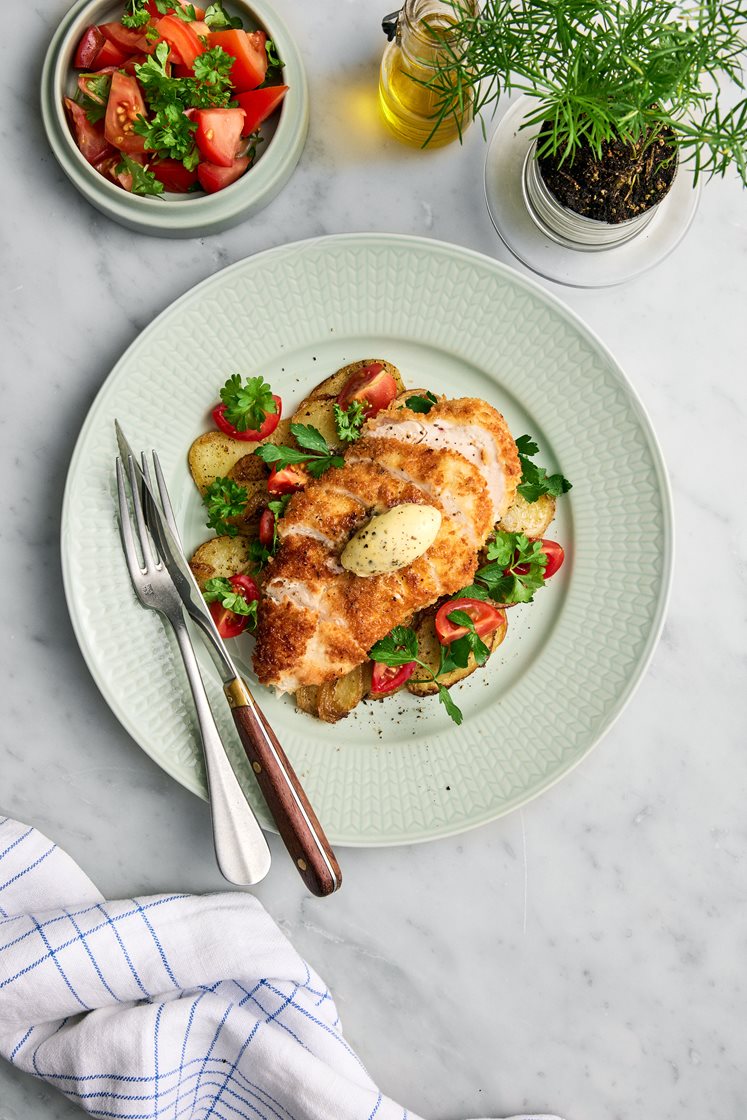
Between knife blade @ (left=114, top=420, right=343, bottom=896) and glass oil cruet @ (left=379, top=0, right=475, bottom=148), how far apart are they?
1463 mm

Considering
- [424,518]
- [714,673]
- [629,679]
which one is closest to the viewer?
[424,518]

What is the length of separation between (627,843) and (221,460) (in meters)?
1.97

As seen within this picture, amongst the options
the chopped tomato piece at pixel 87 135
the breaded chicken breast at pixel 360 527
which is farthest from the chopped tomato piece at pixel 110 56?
the breaded chicken breast at pixel 360 527

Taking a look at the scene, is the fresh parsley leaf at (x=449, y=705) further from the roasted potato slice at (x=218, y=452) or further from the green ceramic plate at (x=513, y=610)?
the roasted potato slice at (x=218, y=452)

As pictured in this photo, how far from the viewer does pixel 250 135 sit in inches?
125

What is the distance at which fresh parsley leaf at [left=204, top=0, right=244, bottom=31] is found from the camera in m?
3.11

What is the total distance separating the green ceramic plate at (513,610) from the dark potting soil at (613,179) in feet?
1.01

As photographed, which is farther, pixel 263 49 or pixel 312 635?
pixel 263 49

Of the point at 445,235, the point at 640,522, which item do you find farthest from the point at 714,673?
the point at 445,235

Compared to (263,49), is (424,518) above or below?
below

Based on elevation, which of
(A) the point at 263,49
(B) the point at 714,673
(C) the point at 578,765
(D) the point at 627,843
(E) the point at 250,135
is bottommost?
(D) the point at 627,843

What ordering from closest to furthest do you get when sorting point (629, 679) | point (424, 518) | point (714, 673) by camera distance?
point (424, 518)
point (629, 679)
point (714, 673)

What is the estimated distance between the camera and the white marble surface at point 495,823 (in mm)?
3221

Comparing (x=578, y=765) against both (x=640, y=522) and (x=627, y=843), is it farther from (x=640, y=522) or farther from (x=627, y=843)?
(x=640, y=522)
